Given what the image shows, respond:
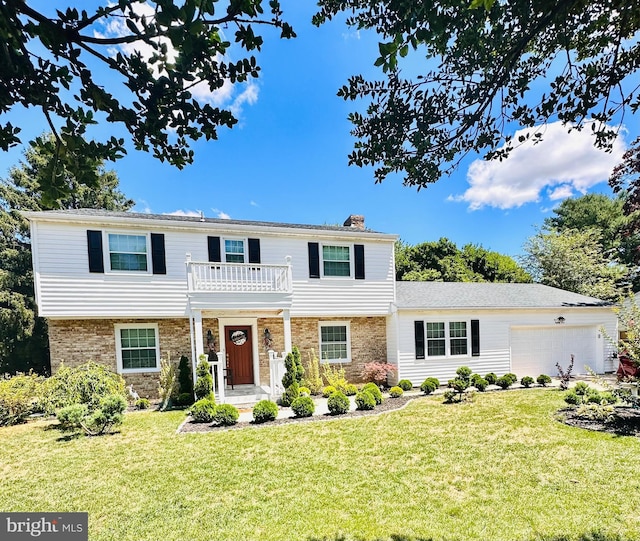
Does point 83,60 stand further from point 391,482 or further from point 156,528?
point 391,482

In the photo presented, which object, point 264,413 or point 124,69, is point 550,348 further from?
point 124,69

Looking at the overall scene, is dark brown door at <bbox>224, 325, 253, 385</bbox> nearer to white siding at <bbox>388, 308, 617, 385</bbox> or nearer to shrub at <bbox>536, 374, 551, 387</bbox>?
white siding at <bbox>388, 308, 617, 385</bbox>

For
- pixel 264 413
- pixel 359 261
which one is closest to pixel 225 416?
pixel 264 413

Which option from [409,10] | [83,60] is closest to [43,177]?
[83,60]

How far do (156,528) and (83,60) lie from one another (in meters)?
4.80

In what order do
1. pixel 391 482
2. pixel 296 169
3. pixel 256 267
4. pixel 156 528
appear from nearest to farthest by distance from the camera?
pixel 156 528
pixel 391 482
pixel 256 267
pixel 296 169

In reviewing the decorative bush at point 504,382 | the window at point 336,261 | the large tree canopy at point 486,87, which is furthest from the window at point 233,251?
the decorative bush at point 504,382

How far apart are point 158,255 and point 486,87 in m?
11.2

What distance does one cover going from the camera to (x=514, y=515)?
4059mm

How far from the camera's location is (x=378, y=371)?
13.3 m

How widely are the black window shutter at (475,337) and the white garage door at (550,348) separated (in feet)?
5.77

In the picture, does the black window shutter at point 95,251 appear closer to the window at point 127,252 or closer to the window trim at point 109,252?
the window trim at point 109,252

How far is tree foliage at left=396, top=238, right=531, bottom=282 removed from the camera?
24.3 metres

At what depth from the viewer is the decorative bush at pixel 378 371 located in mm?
13216
